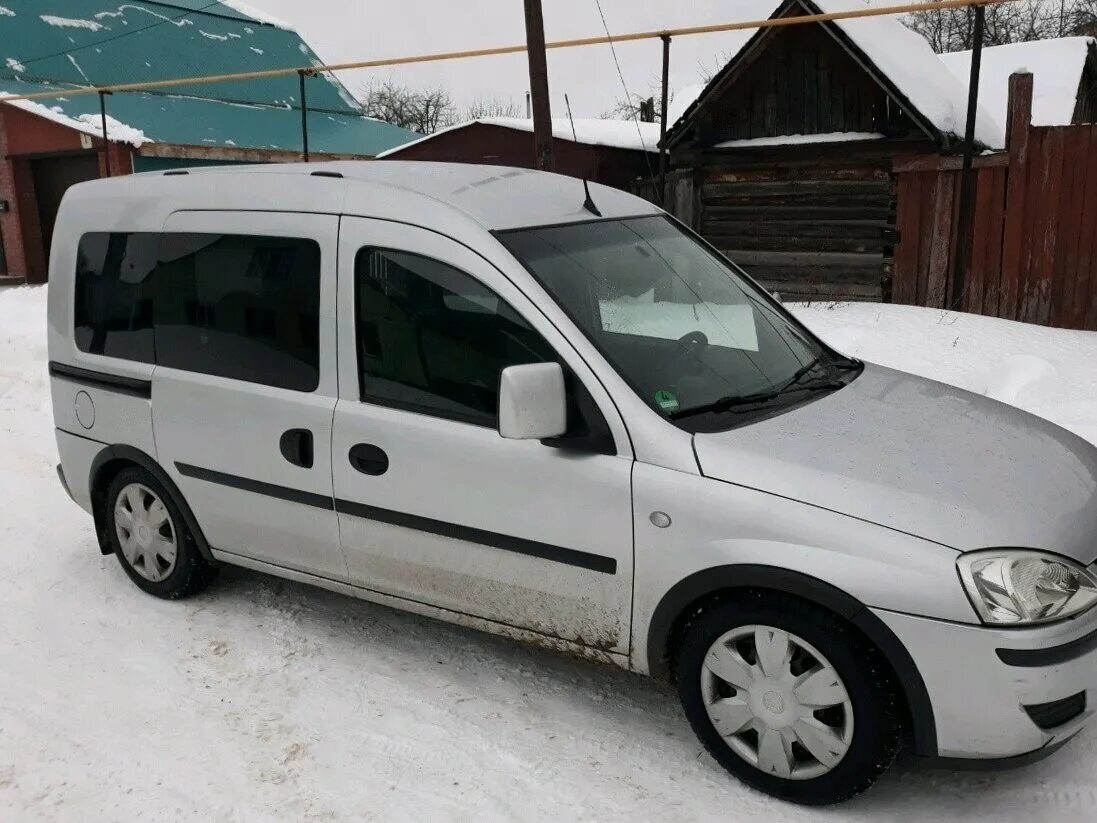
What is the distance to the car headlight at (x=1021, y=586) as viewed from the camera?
259 cm

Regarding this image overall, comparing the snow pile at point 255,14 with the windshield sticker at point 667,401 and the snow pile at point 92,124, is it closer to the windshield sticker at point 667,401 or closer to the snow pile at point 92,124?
the snow pile at point 92,124

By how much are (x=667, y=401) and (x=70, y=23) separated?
21.6 m

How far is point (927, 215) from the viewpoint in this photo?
11180 millimetres

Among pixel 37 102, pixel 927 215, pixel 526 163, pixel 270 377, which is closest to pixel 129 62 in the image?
pixel 37 102

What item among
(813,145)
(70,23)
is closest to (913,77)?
(813,145)

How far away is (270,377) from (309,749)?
1.45m

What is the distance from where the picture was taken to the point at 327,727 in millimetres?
3461

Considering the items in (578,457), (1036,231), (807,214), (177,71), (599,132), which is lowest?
(578,457)

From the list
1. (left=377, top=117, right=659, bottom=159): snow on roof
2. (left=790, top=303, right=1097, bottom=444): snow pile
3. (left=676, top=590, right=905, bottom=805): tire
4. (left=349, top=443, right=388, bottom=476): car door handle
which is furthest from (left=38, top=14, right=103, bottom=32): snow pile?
(left=676, top=590, right=905, bottom=805): tire

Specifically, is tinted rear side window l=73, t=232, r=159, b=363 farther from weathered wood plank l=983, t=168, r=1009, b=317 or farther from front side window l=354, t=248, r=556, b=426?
weathered wood plank l=983, t=168, r=1009, b=317

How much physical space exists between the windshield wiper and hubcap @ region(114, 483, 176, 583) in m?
2.60

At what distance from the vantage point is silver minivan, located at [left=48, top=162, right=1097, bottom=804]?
2693mm

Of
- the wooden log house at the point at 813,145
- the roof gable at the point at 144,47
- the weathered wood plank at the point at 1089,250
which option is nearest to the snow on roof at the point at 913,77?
the wooden log house at the point at 813,145

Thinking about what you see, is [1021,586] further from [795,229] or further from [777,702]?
[795,229]
